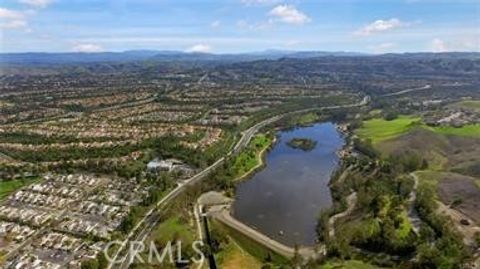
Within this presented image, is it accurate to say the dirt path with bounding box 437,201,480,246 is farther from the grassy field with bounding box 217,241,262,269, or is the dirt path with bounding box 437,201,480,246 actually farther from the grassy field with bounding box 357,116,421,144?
the grassy field with bounding box 357,116,421,144

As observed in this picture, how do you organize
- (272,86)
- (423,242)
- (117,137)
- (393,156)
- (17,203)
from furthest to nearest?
1. (272,86)
2. (117,137)
3. (393,156)
4. (17,203)
5. (423,242)

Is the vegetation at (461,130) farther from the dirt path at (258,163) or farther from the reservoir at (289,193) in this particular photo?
the dirt path at (258,163)

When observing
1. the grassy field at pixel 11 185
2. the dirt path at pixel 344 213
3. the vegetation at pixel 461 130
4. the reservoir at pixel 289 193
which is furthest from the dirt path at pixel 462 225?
the grassy field at pixel 11 185

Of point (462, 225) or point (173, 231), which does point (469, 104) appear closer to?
point (462, 225)

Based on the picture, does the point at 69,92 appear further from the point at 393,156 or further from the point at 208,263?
the point at 208,263

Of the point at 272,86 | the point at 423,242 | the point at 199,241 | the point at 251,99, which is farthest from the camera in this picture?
the point at 272,86

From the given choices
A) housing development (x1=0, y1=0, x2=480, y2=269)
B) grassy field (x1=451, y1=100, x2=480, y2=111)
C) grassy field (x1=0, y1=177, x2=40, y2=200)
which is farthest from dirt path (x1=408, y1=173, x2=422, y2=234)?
grassy field (x1=451, y1=100, x2=480, y2=111)

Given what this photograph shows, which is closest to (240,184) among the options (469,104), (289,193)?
(289,193)

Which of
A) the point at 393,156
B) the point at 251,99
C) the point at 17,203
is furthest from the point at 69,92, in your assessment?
the point at 393,156
